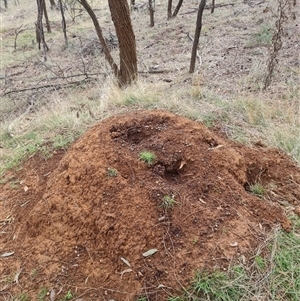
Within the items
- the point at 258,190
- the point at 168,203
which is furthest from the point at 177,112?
Answer: the point at 168,203

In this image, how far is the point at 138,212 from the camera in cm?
227

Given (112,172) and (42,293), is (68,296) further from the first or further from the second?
(112,172)

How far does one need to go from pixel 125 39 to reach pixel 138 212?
3.42m

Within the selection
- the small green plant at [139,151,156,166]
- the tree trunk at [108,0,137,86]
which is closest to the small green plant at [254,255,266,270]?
the small green plant at [139,151,156,166]

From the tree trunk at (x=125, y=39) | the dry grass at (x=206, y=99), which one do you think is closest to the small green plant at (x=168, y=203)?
the dry grass at (x=206, y=99)

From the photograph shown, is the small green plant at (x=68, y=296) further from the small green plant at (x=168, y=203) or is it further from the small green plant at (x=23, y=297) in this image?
the small green plant at (x=168, y=203)

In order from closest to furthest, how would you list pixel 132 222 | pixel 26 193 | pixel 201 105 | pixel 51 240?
pixel 132 222
pixel 51 240
pixel 26 193
pixel 201 105

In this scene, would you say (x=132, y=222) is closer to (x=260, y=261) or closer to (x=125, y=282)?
(x=125, y=282)

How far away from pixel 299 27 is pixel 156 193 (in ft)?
19.0

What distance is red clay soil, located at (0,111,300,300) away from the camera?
6.84 feet

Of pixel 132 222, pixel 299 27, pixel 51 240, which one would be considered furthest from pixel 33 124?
pixel 299 27

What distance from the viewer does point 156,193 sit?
7.70ft

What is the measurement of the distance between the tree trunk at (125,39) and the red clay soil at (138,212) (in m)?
2.45

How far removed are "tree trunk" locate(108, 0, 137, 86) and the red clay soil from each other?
8.04ft
